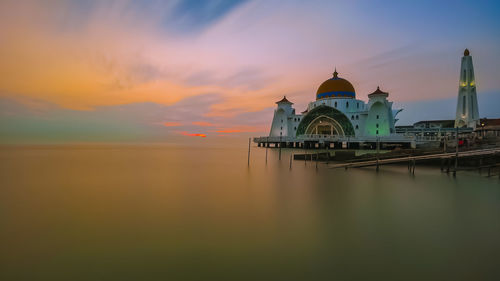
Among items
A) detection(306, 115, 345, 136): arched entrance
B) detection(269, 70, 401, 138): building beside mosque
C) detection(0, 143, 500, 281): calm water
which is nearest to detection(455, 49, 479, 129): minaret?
detection(269, 70, 401, 138): building beside mosque

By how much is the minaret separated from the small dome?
66.0 feet

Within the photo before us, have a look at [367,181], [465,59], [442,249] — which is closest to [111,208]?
[442,249]

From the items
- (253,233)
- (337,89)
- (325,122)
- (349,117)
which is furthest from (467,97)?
(253,233)

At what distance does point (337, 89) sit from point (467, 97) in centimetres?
2372

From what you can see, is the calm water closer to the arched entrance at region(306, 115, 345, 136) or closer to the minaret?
the arched entrance at region(306, 115, 345, 136)

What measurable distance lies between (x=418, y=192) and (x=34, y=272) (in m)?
12.5

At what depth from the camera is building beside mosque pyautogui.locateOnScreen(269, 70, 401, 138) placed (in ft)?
132

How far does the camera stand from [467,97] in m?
46.5

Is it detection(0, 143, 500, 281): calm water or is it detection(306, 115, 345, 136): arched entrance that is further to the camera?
detection(306, 115, 345, 136): arched entrance

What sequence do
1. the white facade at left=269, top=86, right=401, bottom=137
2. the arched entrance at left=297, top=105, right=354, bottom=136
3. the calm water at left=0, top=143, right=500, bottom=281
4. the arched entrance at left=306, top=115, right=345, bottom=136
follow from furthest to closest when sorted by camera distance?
the arched entrance at left=306, top=115, right=345, bottom=136, the arched entrance at left=297, top=105, right=354, bottom=136, the white facade at left=269, top=86, right=401, bottom=137, the calm water at left=0, top=143, right=500, bottom=281

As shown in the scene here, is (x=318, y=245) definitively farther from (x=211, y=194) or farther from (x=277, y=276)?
(x=211, y=194)

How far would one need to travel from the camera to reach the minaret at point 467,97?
4609cm

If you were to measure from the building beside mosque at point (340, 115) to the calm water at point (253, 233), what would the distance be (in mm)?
30702

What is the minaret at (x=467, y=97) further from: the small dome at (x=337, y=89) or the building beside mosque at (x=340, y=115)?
the small dome at (x=337, y=89)
